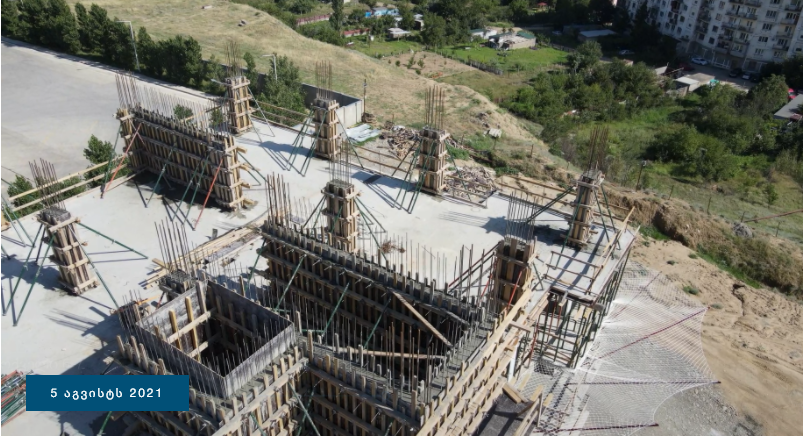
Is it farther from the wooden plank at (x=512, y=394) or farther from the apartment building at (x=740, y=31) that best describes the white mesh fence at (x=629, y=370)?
the apartment building at (x=740, y=31)

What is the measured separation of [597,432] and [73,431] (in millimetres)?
13560

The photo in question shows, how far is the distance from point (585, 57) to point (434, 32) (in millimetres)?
17199

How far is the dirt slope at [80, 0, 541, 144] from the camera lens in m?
39.2

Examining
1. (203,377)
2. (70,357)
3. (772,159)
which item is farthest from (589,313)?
(772,159)

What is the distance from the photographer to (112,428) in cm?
1351

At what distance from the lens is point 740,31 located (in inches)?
2506

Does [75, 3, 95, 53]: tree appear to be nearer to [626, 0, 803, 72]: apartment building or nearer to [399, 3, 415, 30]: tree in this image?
[399, 3, 415, 30]: tree

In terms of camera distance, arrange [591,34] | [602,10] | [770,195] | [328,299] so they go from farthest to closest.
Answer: [602,10], [591,34], [770,195], [328,299]

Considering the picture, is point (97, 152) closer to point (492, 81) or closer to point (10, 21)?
point (10, 21)

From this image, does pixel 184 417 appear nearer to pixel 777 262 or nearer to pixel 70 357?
pixel 70 357

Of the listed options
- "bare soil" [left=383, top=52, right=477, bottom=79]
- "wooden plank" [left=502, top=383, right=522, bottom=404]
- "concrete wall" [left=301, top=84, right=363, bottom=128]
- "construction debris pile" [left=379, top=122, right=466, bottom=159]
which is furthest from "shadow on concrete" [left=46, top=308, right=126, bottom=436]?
"bare soil" [left=383, top=52, right=477, bottom=79]

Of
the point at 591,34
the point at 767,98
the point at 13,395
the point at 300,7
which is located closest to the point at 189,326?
the point at 13,395

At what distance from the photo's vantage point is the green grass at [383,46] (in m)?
64.4

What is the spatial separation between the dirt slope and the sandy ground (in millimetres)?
15485
